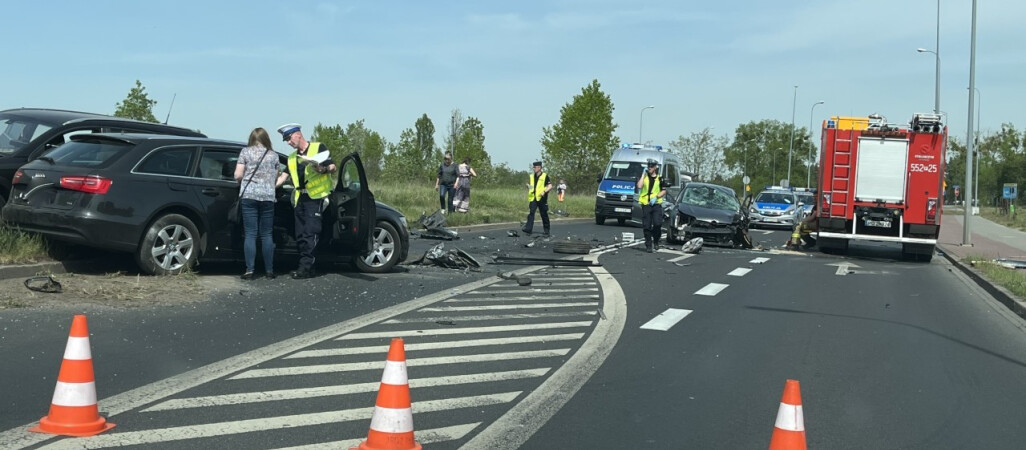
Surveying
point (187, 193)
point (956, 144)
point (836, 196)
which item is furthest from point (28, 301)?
point (956, 144)

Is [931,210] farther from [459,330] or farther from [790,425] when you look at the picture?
[790,425]

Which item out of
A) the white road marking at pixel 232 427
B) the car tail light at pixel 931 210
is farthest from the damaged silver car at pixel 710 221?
the white road marking at pixel 232 427

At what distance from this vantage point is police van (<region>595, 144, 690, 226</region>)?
29.0 metres

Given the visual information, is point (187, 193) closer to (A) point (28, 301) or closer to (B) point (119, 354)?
(A) point (28, 301)

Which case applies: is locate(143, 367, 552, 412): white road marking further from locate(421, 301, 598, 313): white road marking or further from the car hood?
the car hood

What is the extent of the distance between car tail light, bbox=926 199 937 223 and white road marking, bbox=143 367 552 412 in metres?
15.1

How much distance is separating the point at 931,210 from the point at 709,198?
4.58 metres

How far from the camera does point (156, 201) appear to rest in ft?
33.4

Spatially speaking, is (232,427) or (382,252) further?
(382,252)

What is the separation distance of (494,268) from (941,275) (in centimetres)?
822

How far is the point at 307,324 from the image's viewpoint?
838 cm

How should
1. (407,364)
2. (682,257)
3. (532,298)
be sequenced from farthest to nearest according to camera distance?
(682,257)
(532,298)
(407,364)

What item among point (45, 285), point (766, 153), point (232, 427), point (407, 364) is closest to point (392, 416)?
point (232, 427)

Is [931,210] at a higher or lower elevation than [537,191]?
lower
